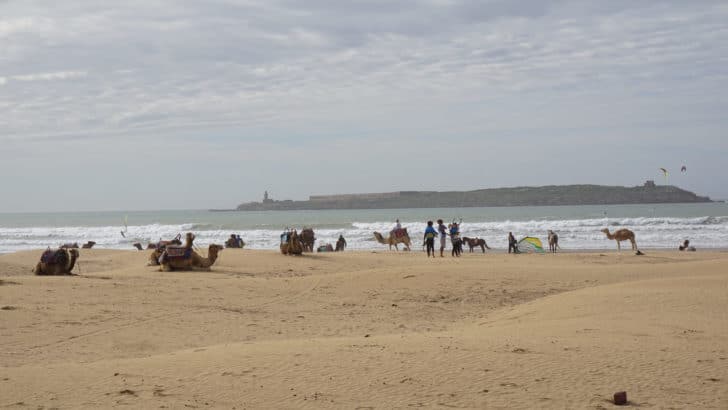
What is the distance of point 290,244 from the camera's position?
26797 mm

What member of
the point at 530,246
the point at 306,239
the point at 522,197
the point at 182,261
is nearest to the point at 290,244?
the point at 306,239

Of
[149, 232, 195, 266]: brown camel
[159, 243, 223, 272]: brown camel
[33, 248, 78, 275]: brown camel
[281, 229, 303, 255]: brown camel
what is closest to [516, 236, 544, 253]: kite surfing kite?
[281, 229, 303, 255]: brown camel

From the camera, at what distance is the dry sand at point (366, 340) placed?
6762 millimetres

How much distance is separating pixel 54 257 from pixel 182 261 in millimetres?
3563

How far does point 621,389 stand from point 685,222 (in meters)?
53.5

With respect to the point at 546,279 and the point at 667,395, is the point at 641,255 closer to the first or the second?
the point at 546,279

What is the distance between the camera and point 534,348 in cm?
841

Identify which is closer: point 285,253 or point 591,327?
point 591,327

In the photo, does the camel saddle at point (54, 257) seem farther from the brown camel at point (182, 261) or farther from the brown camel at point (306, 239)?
the brown camel at point (306, 239)

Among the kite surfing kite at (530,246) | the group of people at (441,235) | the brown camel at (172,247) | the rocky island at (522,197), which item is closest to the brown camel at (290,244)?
the group of people at (441,235)

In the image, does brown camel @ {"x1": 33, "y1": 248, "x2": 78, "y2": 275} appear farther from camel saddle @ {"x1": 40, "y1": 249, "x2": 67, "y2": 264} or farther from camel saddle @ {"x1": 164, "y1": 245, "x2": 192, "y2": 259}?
camel saddle @ {"x1": 164, "y1": 245, "x2": 192, "y2": 259}

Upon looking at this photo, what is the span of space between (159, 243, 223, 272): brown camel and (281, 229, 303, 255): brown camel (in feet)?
18.5

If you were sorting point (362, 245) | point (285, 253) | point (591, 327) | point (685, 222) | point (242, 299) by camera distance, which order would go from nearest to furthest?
point (591, 327) < point (242, 299) < point (285, 253) < point (362, 245) < point (685, 222)

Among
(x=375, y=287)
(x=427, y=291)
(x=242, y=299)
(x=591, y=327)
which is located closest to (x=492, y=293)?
(x=427, y=291)
